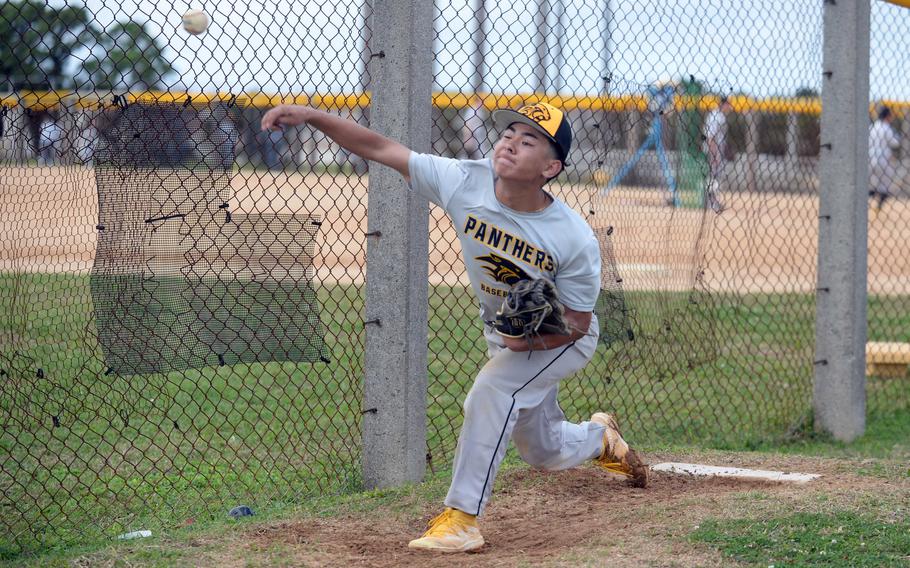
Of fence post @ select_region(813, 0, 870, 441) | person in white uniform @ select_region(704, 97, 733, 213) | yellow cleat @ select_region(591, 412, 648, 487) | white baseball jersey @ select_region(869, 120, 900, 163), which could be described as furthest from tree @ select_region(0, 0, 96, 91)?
white baseball jersey @ select_region(869, 120, 900, 163)

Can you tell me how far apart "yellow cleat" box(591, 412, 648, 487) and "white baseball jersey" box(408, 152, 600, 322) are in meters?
0.98

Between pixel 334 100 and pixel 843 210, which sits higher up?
pixel 334 100

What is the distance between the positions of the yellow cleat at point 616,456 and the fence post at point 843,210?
218cm

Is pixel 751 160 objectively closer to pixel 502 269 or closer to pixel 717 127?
pixel 717 127

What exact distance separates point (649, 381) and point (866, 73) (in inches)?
91.6

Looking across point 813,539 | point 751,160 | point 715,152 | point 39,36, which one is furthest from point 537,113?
point 751,160

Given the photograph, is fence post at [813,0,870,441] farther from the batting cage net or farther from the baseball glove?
the baseball glove

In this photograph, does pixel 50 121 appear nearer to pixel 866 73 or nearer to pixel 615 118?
pixel 615 118

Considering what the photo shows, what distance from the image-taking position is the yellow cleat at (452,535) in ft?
12.9

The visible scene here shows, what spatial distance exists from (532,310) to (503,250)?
307mm

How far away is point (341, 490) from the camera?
4.98 m

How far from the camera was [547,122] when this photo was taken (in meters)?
4.05

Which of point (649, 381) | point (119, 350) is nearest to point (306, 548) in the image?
point (119, 350)

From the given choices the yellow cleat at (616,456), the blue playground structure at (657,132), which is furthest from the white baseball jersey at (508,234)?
the blue playground structure at (657,132)
